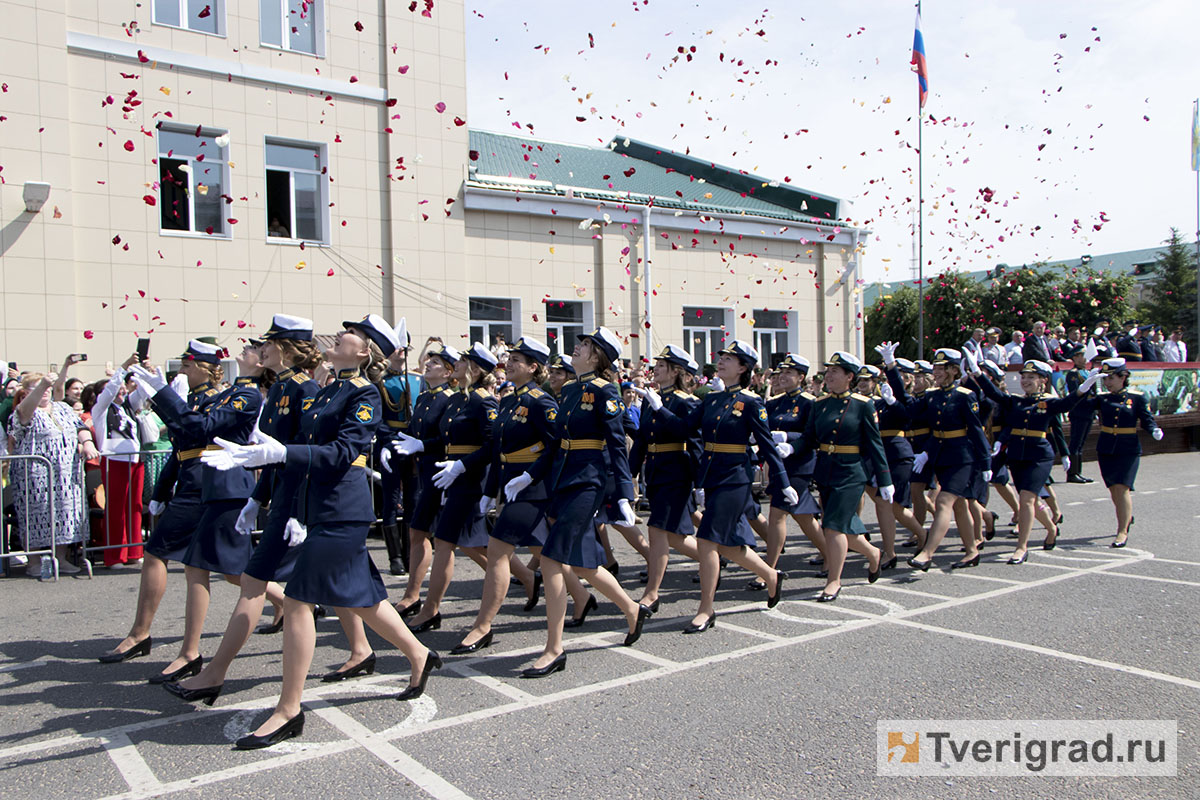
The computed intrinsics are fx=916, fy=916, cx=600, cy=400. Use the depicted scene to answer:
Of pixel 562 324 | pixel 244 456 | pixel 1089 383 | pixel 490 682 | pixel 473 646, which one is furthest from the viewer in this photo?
pixel 562 324

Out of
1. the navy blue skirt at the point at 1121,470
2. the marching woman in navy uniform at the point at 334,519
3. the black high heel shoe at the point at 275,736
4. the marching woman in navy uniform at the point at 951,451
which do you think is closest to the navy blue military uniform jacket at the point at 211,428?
the marching woman in navy uniform at the point at 334,519

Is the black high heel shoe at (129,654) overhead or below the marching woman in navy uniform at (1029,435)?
below

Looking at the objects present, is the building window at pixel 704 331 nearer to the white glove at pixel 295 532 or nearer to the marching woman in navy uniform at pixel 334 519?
the marching woman in navy uniform at pixel 334 519

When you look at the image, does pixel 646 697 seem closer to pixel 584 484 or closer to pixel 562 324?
pixel 584 484

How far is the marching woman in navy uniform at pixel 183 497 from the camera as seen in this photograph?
5238 millimetres

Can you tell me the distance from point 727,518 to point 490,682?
7.03 ft

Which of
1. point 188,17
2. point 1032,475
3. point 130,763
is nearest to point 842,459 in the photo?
point 1032,475

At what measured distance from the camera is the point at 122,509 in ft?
30.3

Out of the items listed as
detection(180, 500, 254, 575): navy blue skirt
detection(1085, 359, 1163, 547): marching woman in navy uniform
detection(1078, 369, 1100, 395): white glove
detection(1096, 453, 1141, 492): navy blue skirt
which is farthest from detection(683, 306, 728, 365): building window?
detection(180, 500, 254, 575): navy blue skirt

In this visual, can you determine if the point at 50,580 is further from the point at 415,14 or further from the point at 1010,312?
the point at 1010,312

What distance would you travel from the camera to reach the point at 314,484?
4441mm

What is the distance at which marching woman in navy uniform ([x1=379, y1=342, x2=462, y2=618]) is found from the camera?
6.67m

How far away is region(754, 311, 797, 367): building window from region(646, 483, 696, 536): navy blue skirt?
56.0 ft

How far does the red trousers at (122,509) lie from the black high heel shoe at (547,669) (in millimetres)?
5644
